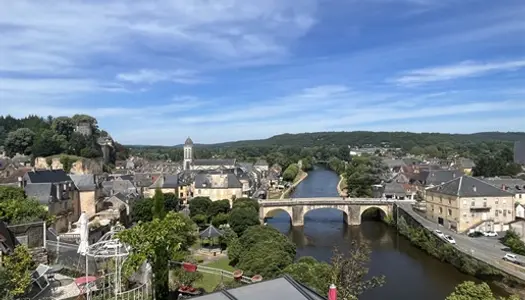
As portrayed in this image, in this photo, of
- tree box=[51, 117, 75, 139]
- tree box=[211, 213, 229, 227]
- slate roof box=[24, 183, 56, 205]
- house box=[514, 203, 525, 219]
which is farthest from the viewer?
tree box=[51, 117, 75, 139]

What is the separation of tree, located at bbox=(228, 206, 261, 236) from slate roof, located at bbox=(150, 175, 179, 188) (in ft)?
59.0

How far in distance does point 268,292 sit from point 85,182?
38979 millimetres

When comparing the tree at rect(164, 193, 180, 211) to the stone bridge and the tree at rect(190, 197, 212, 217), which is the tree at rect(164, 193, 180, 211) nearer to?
the tree at rect(190, 197, 212, 217)

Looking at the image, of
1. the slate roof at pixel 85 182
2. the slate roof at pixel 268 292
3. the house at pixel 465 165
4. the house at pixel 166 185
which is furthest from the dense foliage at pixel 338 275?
the house at pixel 465 165

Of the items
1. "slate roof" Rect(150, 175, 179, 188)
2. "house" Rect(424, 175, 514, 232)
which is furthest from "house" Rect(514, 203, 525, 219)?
"slate roof" Rect(150, 175, 179, 188)

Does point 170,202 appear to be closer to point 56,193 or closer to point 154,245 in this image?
point 56,193

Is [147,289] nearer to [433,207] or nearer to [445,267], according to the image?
[445,267]

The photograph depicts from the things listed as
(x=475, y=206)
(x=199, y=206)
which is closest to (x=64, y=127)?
(x=199, y=206)

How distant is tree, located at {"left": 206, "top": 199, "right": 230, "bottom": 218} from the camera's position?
45.0m

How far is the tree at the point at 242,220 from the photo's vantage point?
3825cm

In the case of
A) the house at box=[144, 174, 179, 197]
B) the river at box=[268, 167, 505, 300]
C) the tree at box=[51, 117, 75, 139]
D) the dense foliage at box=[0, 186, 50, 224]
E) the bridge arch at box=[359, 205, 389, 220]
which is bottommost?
the river at box=[268, 167, 505, 300]

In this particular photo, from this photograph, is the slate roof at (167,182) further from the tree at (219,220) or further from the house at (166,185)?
the tree at (219,220)

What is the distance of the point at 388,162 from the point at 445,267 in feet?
237

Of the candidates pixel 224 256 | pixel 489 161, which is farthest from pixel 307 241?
pixel 489 161
